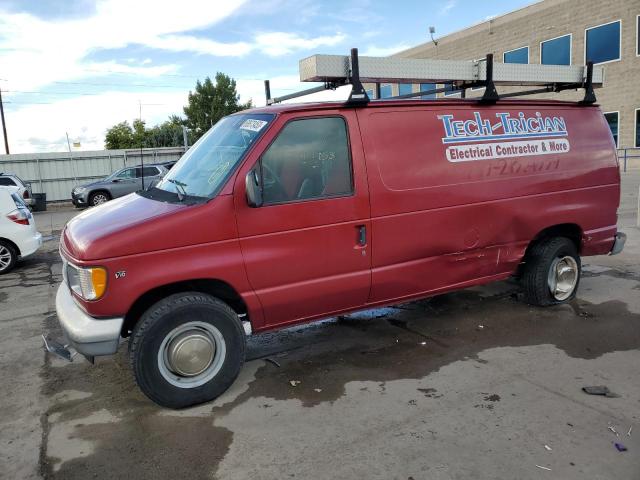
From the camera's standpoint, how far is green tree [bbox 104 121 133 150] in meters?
64.4

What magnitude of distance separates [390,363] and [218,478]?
1872 mm

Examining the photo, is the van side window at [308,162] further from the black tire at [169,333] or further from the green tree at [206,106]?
the green tree at [206,106]

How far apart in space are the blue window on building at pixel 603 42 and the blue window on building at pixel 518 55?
3533 millimetres

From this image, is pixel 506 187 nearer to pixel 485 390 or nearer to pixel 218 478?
pixel 485 390

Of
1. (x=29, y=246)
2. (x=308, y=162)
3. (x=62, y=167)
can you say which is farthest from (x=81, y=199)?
(x=308, y=162)

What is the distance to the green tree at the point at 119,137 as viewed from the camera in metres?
64.4

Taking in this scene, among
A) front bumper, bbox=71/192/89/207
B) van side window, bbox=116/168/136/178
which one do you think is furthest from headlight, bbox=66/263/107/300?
van side window, bbox=116/168/136/178

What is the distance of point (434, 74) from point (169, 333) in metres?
3.29

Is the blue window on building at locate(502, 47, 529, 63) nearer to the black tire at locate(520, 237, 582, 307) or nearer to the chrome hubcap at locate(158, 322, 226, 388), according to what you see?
the black tire at locate(520, 237, 582, 307)

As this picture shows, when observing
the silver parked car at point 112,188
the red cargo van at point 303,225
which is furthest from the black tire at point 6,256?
the silver parked car at point 112,188

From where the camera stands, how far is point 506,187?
4.83m

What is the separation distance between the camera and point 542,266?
5.37 m

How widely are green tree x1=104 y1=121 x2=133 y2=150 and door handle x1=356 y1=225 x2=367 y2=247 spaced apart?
214 ft

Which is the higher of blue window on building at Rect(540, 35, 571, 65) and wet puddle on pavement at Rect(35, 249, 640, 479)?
blue window on building at Rect(540, 35, 571, 65)
